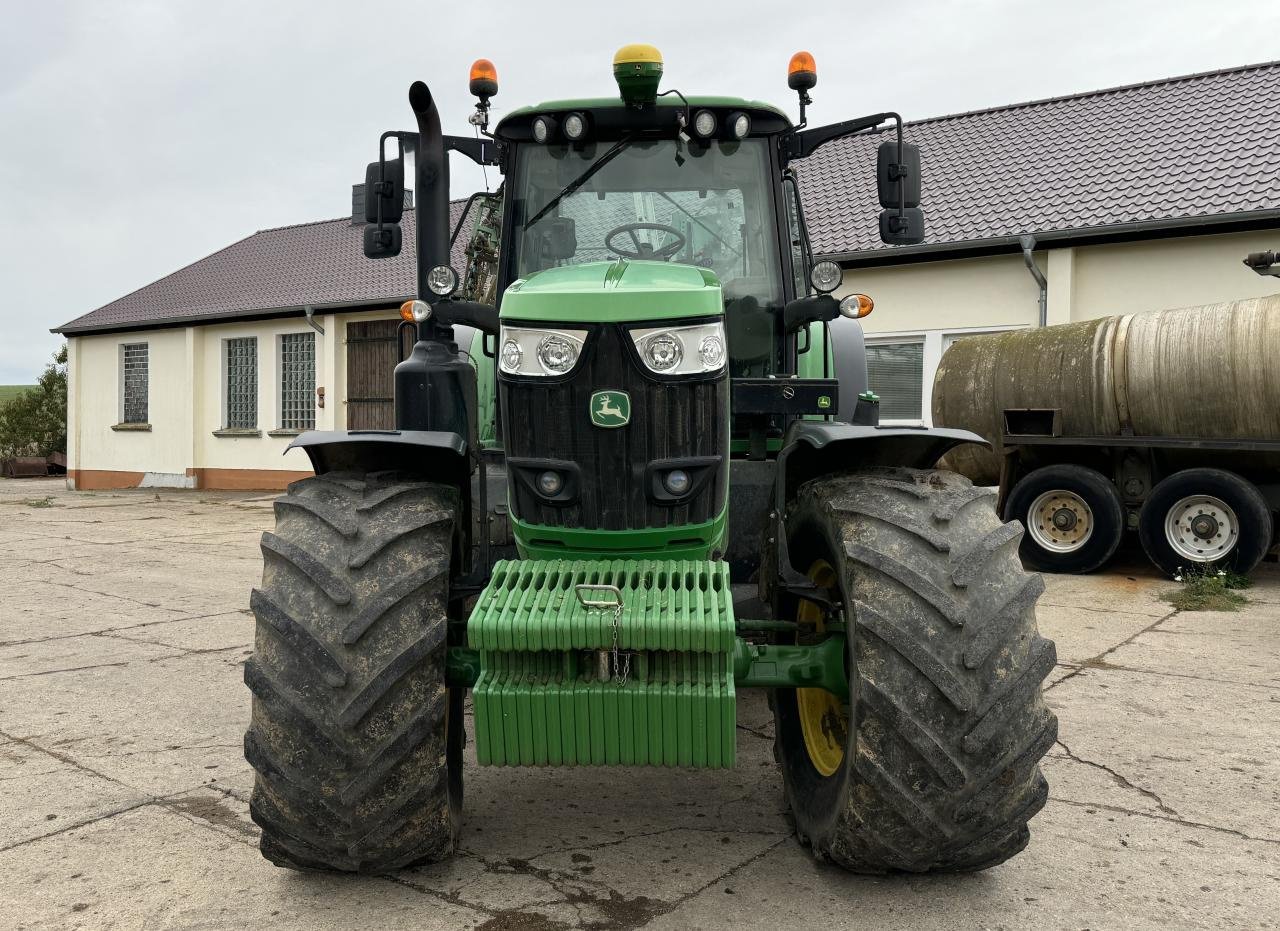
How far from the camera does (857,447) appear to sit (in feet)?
11.8

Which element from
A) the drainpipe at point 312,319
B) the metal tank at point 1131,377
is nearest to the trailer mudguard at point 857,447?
the metal tank at point 1131,377

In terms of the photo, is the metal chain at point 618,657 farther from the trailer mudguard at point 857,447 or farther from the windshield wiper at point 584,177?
the windshield wiper at point 584,177

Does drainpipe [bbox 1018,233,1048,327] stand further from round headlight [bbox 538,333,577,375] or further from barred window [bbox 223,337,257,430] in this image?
barred window [bbox 223,337,257,430]

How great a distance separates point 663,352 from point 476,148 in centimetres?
177

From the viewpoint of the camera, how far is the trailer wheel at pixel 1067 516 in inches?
383

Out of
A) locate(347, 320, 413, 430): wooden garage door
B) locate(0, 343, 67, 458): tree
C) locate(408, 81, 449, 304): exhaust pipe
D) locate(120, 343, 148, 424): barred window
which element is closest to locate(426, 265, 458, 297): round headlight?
locate(408, 81, 449, 304): exhaust pipe

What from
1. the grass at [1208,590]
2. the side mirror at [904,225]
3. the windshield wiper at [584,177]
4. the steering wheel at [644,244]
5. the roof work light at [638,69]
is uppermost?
the roof work light at [638,69]

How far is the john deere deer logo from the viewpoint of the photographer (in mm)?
3246

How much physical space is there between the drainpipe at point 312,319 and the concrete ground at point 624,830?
44.9 ft

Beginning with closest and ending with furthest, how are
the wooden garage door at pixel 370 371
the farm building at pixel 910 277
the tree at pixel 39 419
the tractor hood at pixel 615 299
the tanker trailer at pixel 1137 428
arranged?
the tractor hood at pixel 615 299 < the tanker trailer at pixel 1137 428 < the farm building at pixel 910 277 < the wooden garage door at pixel 370 371 < the tree at pixel 39 419

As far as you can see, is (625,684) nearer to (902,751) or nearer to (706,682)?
(706,682)

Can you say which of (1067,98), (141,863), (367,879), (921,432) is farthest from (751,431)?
(1067,98)

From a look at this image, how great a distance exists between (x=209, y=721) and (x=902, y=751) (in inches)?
136

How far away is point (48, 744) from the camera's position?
4.72m
